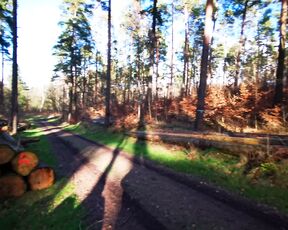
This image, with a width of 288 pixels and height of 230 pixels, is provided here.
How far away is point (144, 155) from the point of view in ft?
38.9

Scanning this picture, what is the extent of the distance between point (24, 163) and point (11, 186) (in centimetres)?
75

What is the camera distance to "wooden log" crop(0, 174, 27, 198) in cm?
763

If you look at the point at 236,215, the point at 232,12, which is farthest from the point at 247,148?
the point at 232,12

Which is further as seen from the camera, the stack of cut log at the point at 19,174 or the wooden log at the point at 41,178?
the wooden log at the point at 41,178

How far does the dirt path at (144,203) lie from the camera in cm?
529

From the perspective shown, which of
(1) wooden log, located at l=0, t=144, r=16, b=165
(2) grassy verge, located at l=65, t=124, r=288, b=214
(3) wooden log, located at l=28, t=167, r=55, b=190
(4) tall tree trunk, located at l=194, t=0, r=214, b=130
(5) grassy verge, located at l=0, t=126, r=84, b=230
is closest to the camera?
(5) grassy verge, located at l=0, t=126, r=84, b=230

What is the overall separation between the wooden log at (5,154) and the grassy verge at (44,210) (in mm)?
1186

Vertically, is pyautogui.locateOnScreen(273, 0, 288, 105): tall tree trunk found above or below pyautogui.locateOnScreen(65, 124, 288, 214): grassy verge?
above

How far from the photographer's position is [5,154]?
7.88 metres

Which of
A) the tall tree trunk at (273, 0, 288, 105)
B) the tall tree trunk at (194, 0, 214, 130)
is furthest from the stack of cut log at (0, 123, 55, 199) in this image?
the tall tree trunk at (273, 0, 288, 105)

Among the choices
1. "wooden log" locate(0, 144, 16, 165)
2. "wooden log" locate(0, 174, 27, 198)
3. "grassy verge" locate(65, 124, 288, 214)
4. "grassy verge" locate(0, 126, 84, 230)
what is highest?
"wooden log" locate(0, 144, 16, 165)

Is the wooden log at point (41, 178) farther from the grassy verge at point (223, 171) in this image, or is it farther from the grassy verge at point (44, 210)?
the grassy verge at point (223, 171)

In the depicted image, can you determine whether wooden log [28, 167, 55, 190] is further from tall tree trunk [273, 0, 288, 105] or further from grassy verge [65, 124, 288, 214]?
tall tree trunk [273, 0, 288, 105]

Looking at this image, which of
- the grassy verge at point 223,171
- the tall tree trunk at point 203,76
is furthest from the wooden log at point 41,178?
the tall tree trunk at point 203,76
